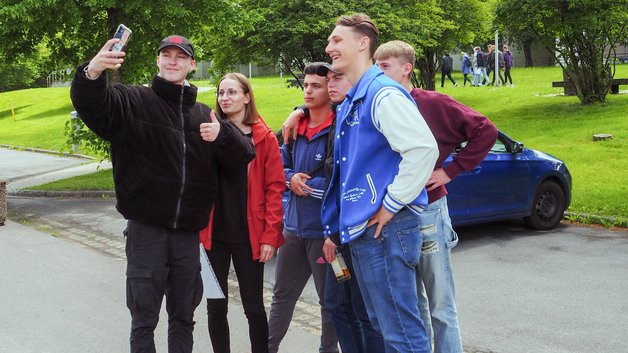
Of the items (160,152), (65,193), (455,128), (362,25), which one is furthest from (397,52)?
(65,193)

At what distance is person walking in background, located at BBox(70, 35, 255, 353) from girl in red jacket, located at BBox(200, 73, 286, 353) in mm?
337

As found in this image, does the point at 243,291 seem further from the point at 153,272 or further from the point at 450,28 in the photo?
the point at 450,28

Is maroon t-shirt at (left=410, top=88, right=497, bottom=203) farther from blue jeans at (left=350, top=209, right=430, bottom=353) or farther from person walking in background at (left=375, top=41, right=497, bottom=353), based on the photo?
blue jeans at (left=350, top=209, right=430, bottom=353)

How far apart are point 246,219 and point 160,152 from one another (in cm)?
80

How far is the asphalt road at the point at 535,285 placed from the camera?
578 cm

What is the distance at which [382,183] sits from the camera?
11.7 ft

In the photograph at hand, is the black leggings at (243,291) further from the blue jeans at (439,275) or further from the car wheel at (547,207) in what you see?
the car wheel at (547,207)

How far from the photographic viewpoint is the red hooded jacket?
474 cm

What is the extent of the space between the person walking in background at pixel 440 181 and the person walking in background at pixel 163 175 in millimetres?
1062

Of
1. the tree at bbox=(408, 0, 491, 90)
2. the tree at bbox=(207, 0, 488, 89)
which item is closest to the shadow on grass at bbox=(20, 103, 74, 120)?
the tree at bbox=(408, 0, 491, 90)

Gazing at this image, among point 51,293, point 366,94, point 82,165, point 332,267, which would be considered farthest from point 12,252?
point 82,165

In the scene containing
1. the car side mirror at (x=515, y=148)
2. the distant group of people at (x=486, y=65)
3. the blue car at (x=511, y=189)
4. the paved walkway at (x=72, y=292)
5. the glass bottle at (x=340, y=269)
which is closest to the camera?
the glass bottle at (x=340, y=269)

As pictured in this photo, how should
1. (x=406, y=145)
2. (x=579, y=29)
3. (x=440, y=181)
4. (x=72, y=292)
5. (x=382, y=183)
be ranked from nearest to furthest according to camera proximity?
(x=406, y=145) → (x=382, y=183) → (x=440, y=181) → (x=72, y=292) → (x=579, y=29)

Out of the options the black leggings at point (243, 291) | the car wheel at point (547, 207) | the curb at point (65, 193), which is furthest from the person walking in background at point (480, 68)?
the black leggings at point (243, 291)
